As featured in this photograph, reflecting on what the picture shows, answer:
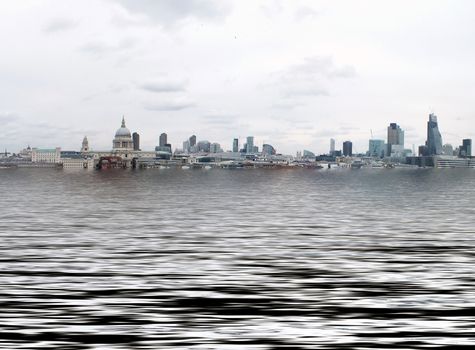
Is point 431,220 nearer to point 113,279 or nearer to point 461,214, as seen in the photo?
point 461,214

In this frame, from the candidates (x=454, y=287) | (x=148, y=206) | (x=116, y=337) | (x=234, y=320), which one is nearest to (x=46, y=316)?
(x=116, y=337)

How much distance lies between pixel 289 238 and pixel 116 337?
2444 centimetres

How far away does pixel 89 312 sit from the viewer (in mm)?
20172

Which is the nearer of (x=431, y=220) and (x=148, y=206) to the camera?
(x=431, y=220)

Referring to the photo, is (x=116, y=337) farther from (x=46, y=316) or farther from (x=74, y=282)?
(x=74, y=282)

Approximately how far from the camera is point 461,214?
202ft

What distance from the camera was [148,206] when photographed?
7181 centimetres

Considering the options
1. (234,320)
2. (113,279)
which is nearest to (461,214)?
(113,279)

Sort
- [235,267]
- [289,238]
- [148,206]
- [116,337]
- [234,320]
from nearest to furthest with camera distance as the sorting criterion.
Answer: [116,337] < [234,320] < [235,267] < [289,238] < [148,206]

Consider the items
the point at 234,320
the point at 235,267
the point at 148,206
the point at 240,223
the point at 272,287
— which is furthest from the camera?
the point at 148,206

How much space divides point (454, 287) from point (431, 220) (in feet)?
102

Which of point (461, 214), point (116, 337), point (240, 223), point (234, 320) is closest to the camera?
point (116, 337)

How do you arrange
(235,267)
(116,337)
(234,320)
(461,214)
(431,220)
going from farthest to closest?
(461,214) → (431,220) → (235,267) → (234,320) → (116,337)

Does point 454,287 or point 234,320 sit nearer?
point 234,320
